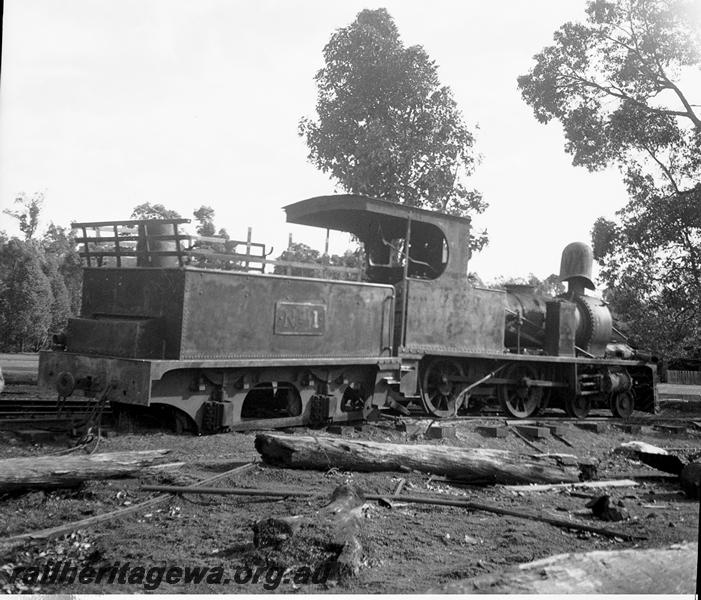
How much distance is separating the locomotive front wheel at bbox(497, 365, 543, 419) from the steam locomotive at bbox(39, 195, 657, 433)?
0.02 m

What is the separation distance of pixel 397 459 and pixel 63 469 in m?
2.48

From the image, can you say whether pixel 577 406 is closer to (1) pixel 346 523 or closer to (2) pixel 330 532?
(1) pixel 346 523

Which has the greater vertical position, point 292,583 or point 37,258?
point 37,258

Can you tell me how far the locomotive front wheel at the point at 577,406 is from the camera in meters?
11.2

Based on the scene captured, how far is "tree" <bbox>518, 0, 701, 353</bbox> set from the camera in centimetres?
778

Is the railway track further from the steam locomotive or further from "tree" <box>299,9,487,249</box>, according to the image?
"tree" <box>299,9,487,249</box>

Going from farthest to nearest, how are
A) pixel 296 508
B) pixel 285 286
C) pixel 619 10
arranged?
pixel 619 10, pixel 285 286, pixel 296 508

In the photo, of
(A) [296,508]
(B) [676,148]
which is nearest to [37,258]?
(A) [296,508]

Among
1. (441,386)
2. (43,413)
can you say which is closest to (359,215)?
(441,386)

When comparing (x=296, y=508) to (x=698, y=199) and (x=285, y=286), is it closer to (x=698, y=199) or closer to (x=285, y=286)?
(x=285, y=286)

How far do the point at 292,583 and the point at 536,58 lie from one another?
6466mm

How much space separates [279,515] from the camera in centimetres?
436

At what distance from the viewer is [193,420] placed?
7.03 meters

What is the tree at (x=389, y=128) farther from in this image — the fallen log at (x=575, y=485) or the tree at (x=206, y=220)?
the fallen log at (x=575, y=485)
